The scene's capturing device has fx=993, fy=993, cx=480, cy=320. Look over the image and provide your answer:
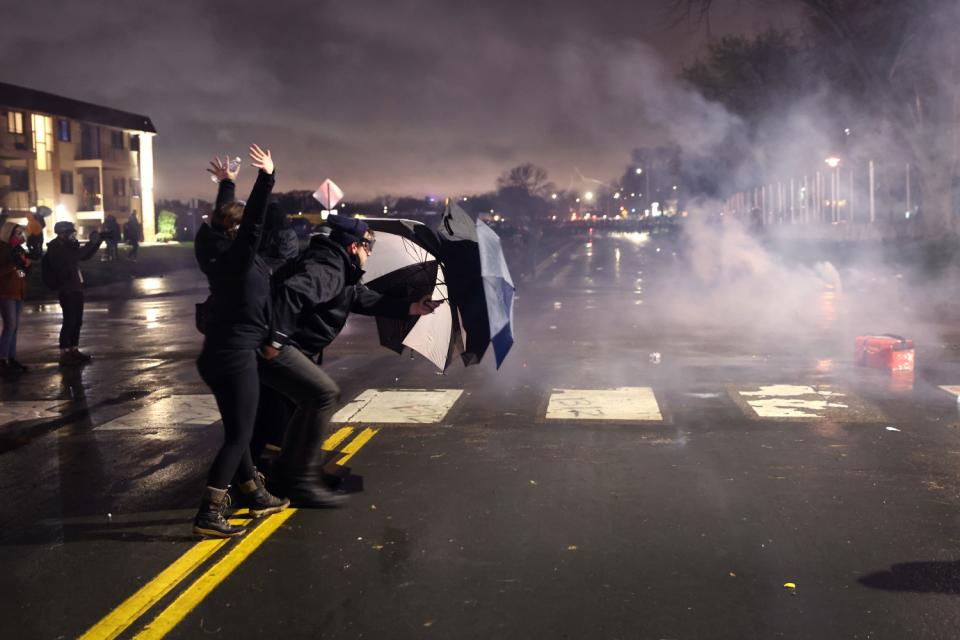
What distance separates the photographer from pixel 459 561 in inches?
190

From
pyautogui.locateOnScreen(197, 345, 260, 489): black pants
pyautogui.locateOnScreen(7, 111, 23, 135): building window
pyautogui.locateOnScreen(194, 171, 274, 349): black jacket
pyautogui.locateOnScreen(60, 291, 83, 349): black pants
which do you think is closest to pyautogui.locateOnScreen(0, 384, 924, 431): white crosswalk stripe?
pyautogui.locateOnScreen(60, 291, 83, 349): black pants

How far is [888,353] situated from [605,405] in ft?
12.1

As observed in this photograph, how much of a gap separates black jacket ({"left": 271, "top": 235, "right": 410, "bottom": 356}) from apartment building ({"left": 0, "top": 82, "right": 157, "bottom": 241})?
42.3 metres

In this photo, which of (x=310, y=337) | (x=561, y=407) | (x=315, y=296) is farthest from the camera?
(x=561, y=407)

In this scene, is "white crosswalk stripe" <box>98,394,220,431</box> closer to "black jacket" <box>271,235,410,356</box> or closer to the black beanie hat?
"black jacket" <box>271,235,410,356</box>

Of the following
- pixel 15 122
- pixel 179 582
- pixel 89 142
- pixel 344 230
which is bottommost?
pixel 179 582

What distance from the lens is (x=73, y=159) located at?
56.6 metres

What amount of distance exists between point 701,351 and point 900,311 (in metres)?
7.32

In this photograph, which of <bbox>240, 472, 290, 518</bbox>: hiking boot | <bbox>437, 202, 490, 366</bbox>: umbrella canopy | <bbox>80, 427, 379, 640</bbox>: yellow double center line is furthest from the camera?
<bbox>437, 202, 490, 366</bbox>: umbrella canopy

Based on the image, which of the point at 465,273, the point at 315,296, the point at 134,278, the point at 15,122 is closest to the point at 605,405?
the point at 465,273

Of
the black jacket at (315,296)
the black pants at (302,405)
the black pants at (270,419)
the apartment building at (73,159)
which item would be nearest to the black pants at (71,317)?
the black pants at (270,419)

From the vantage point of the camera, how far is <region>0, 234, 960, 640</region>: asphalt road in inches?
165

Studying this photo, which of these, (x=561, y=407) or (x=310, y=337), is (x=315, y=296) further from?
(x=561, y=407)

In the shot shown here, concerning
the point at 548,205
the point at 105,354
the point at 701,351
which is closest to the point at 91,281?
the point at 105,354
